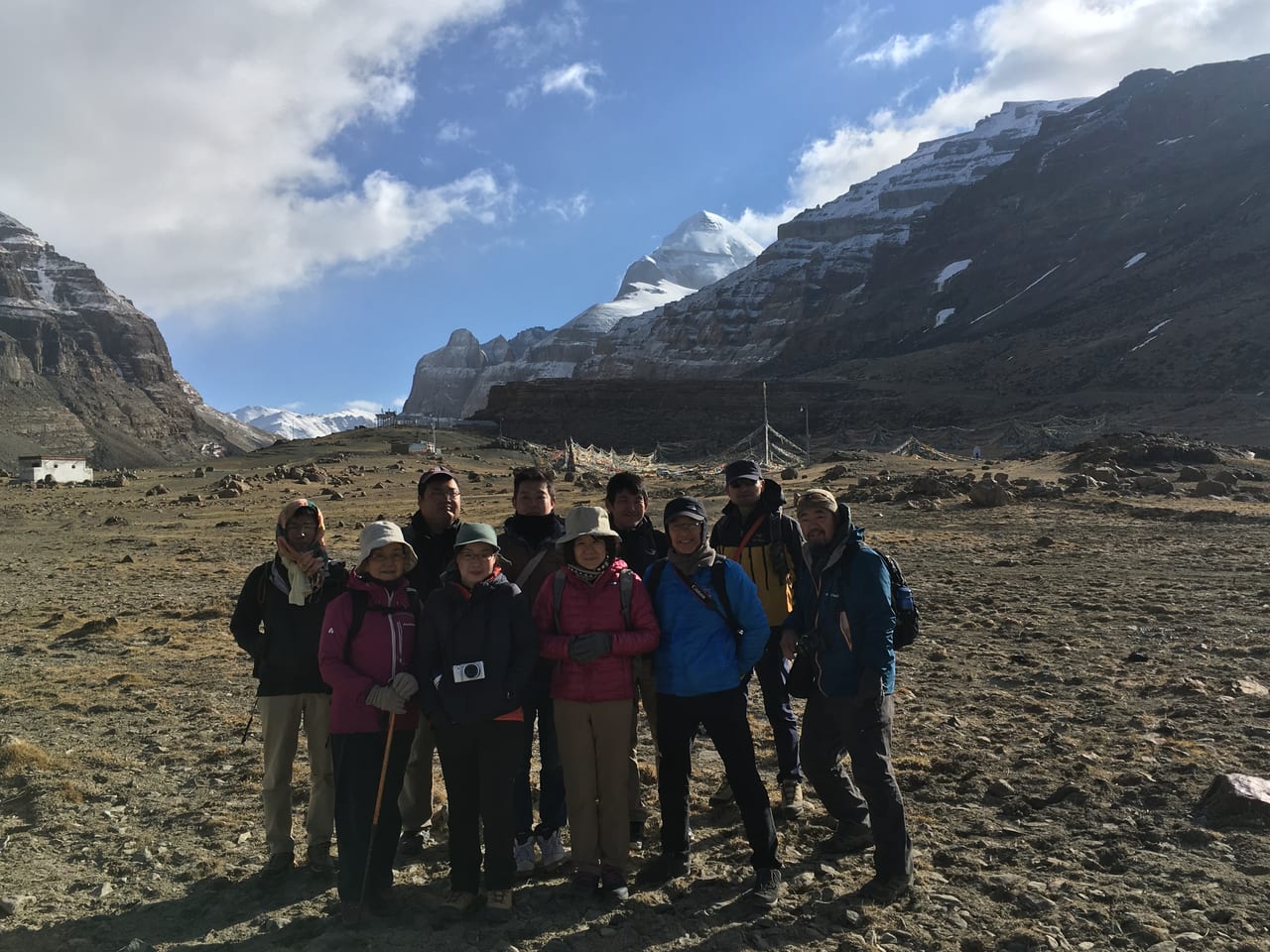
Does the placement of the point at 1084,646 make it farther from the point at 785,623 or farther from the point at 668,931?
A: the point at 668,931

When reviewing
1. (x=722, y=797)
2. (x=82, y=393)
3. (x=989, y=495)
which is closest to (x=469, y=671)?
(x=722, y=797)

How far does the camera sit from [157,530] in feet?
71.8

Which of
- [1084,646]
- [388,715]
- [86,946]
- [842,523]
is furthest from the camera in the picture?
[1084,646]

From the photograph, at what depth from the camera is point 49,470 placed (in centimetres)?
4647

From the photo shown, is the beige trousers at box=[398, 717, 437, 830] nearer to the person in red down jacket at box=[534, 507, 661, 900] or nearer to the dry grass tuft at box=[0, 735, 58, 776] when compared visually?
the person in red down jacket at box=[534, 507, 661, 900]

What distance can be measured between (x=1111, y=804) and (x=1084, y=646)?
3.86 metres

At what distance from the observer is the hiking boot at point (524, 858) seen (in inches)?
172

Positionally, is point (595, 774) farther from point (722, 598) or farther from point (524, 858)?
point (722, 598)

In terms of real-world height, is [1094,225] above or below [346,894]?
above

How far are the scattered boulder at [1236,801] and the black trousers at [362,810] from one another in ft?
14.5

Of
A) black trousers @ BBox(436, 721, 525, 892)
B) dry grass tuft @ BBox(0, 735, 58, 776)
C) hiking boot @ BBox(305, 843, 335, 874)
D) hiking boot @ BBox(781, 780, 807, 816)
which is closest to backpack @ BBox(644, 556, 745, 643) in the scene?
black trousers @ BBox(436, 721, 525, 892)

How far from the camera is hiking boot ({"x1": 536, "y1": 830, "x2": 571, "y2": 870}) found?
4.44 meters

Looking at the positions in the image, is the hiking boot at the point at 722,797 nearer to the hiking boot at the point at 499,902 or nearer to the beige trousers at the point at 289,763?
the hiking boot at the point at 499,902

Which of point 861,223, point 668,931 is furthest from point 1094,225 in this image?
point 668,931
